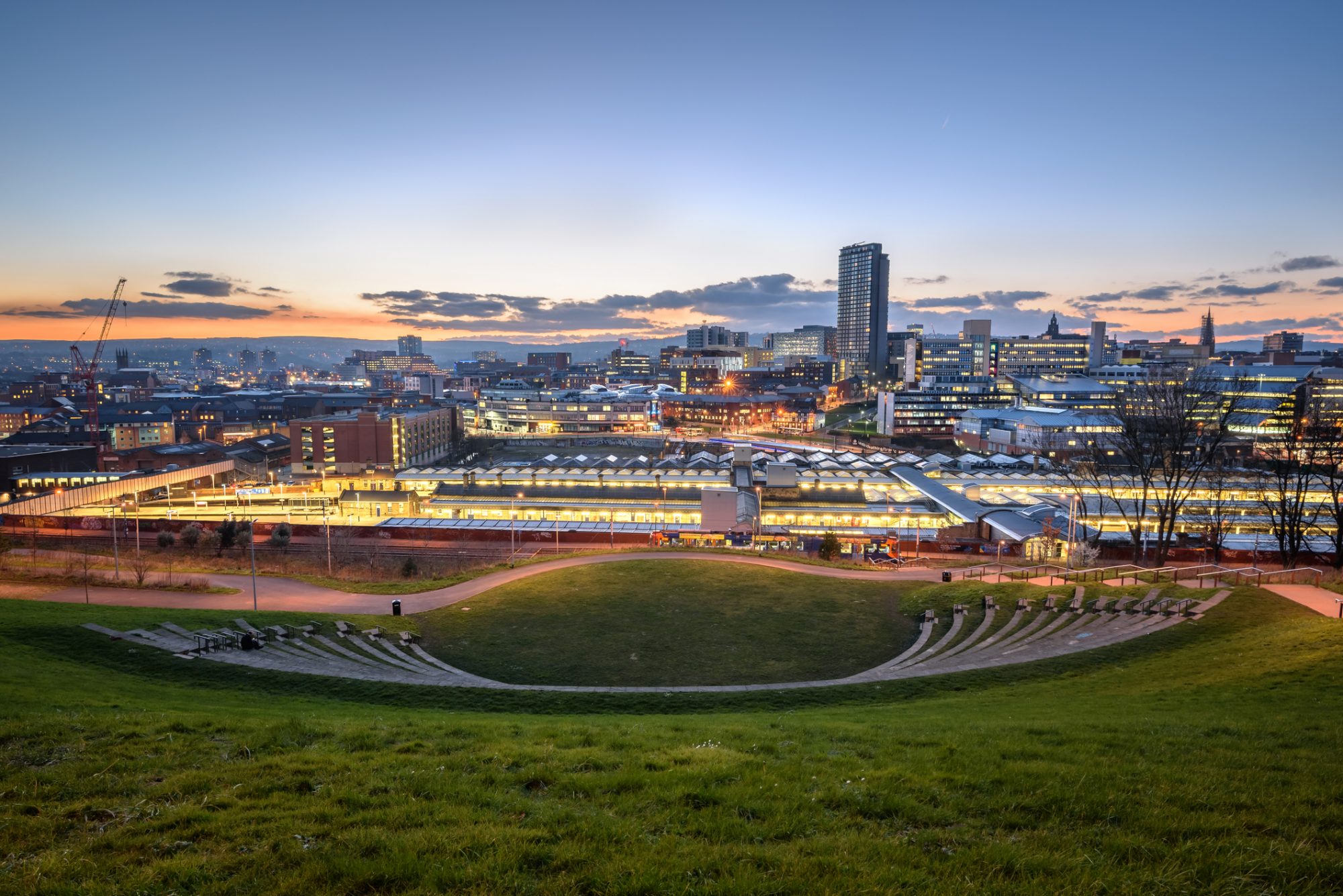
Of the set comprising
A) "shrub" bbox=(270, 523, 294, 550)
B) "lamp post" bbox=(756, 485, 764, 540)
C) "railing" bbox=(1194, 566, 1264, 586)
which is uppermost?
"railing" bbox=(1194, 566, 1264, 586)

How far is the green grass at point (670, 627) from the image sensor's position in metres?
26.1

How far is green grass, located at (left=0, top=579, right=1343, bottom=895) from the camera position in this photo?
6.74m

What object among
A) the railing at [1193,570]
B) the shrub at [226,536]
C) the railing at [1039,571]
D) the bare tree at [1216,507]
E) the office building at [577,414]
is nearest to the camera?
the railing at [1193,570]

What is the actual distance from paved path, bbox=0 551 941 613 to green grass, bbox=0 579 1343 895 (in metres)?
17.5

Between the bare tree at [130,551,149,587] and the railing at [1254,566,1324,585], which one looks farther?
the bare tree at [130,551,149,587]

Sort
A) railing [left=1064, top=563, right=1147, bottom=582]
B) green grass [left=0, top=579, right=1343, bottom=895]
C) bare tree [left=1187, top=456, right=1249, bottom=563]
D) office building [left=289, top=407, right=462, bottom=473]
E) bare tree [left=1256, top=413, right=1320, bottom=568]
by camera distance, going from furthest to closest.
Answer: office building [left=289, top=407, right=462, bottom=473] < bare tree [left=1187, top=456, right=1249, bottom=563] < bare tree [left=1256, top=413, right=1320, bottom=568] < railing [left=1064, top=563, right=1147, bottom=582] < green grass [left=0, top=579, right=1343, bottom=895]

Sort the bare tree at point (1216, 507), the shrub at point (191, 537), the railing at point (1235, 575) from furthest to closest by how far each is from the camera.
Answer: the shrub at point (191, 537) < the bare tree at point (1216, 507) < the railing at point (1235, 575)

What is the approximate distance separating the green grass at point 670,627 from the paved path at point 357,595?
166 centimetres

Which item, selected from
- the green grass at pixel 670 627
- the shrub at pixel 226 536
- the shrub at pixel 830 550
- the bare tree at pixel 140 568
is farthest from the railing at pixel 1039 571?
the shrub at pixel 226 536

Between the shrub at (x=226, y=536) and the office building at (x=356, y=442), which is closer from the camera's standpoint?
the shrub at (x=226, y=536)

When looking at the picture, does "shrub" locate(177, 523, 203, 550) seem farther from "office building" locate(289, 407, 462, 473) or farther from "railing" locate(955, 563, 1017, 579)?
"railing" locate(955, 563, 1017, 579)

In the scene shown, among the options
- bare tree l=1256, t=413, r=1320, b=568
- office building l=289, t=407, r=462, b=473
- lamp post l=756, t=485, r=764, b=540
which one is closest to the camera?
bare tree l=1256, t=413, r=1320, b=568

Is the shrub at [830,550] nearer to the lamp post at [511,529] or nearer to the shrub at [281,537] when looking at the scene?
the lamp post at [511,529]

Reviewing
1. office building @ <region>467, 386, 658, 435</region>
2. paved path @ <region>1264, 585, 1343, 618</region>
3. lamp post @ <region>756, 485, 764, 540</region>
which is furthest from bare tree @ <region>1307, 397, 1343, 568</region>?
office building @ <region>467, 386, 658, 435</region>
